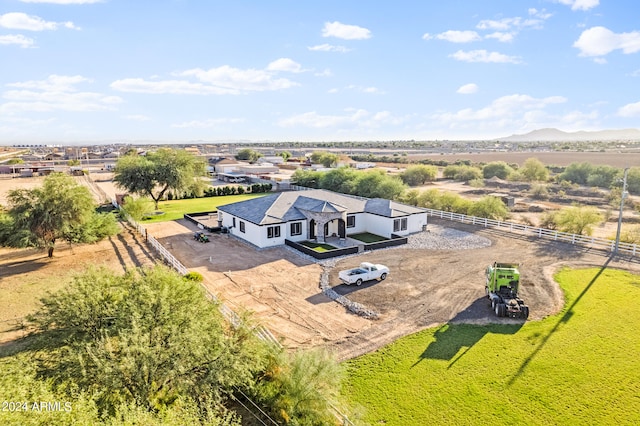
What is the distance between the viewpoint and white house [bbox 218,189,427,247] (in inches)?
1366

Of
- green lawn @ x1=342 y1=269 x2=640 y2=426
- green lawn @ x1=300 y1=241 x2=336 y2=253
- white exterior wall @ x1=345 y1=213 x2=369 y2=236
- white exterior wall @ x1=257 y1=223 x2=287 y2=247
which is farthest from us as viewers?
white exterior wall @ x1=345 y1=213 x2=369 y2=236

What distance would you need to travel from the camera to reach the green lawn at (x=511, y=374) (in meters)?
13.2

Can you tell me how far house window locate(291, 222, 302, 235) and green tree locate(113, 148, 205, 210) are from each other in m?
24.9

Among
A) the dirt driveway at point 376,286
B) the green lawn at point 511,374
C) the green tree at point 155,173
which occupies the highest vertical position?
the green tree at point 155,173

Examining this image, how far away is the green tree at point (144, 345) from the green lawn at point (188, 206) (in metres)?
33.0

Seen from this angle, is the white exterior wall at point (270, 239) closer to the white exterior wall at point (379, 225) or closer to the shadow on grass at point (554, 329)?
the white exterior wall at point (379, 225)

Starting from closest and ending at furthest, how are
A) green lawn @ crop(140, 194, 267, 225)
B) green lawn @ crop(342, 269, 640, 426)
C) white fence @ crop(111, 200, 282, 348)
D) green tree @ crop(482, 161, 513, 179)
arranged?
green lawn @ crop(342, 269, 640, 426) → white fence @ crop(111, 200, 282, 348) → green lawn @ crop(140, 194, 267, 225) → green tree @ crop(482, 161, 513, 179)

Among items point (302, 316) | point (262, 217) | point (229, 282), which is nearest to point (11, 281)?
point (229, 282)

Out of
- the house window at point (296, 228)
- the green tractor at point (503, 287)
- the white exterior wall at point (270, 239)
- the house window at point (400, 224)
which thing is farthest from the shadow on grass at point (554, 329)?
the white exterior wall at point (270, 239)

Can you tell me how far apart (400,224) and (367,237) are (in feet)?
11.1

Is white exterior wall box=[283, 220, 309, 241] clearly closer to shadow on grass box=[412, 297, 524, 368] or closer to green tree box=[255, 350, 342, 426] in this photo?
shadow on grass box=[412, 297, 524, 368]

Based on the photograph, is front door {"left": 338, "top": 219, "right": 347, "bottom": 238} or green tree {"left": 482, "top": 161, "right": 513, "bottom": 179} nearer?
front door {"left": 338, "top": 219, "right": 347, "bottom": 238}

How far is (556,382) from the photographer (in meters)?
14.8

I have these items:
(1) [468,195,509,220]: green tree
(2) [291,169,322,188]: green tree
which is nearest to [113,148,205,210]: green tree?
(2) [291,169,322,188]: green tree
